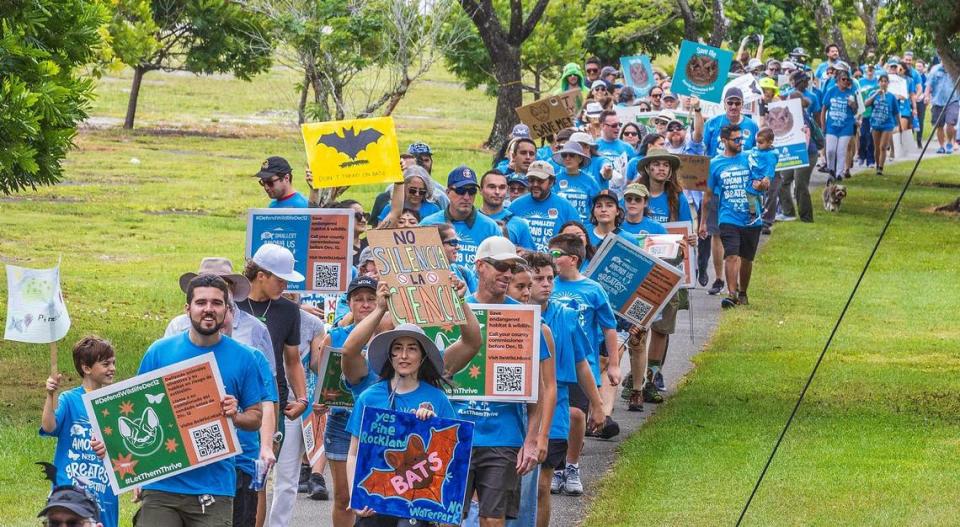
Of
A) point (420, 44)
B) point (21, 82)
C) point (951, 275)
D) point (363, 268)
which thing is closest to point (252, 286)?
point (363, 268)

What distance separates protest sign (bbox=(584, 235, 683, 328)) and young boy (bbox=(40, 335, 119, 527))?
4.99m

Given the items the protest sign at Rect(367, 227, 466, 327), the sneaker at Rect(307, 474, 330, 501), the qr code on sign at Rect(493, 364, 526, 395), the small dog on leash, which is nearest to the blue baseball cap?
the sneaker at Rect(307, 474, 330, 501)

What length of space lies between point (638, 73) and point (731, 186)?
10.2 m

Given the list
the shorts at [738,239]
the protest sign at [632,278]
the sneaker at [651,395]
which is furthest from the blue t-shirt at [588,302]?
the shorts at [738,239]

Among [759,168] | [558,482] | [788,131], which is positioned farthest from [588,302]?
[788,131]

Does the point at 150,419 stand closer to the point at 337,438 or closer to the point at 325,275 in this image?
the point at 337,438

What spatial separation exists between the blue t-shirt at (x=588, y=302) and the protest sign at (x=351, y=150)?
1947 mm

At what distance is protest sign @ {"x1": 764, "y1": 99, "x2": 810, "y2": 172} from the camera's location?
74.8ft

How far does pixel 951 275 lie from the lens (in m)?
23.8

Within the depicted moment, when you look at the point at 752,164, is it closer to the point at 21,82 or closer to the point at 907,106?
the point at 21,82

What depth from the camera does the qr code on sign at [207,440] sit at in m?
7.92

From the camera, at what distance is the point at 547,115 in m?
19.0

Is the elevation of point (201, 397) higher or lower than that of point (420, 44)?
lower

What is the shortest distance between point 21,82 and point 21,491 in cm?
391
